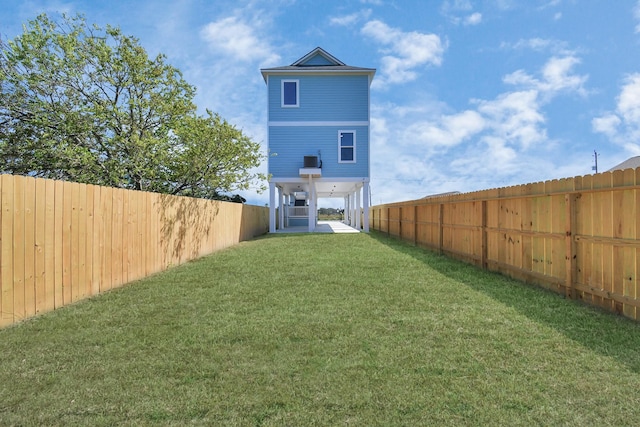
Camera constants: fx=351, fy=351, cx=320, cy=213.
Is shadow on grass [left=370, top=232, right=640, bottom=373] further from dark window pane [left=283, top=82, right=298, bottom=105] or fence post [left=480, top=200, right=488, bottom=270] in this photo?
dark window pane [left=283, top=82, right=298, bottom=105]

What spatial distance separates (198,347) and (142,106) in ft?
31.3

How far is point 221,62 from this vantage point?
1088 cm

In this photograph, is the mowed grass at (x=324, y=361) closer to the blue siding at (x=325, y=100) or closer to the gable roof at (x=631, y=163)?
the blue siding at (x=325, y=100)

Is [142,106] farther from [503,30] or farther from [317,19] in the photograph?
[503,30]

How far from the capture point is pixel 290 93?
52.8 ft

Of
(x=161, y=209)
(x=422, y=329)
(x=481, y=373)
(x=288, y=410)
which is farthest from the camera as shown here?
(x=161, y=209)

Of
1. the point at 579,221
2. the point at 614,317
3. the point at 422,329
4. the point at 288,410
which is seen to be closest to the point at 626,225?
the point at 579,221

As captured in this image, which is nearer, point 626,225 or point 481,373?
point 481,373

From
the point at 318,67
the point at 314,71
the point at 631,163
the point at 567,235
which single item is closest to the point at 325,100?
the point at 314,71

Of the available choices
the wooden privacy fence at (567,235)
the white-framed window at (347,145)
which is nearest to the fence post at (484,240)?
the wooden privacy fence at (567,235)

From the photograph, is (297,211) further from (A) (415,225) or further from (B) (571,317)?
(B) (571,317)

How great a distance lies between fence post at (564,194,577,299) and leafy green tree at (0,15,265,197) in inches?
352

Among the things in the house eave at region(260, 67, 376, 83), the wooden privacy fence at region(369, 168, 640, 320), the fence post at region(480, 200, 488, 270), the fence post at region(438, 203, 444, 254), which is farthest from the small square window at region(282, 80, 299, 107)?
the fence post at region(480, 200, 488, 270)

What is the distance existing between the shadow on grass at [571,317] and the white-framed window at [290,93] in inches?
486
